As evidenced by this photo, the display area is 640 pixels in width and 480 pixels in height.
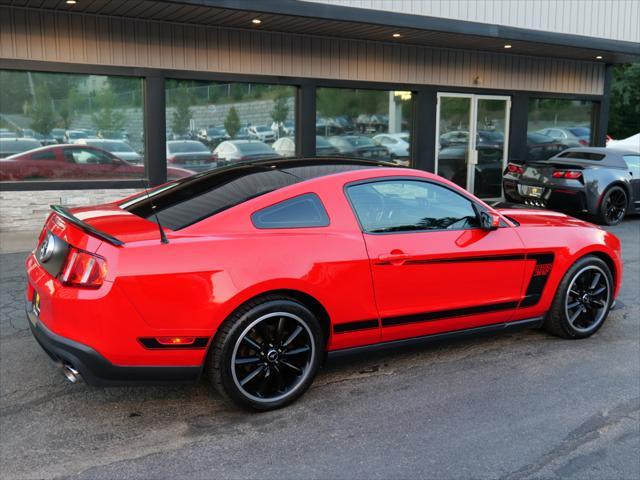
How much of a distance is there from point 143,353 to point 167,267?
0.48 m

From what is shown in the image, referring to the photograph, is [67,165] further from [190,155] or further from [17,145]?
[190,155]

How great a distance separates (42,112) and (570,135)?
1202 cm

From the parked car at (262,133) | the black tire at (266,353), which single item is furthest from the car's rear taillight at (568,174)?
the black tire at (266,353)

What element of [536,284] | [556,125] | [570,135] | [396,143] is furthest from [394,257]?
[570,135]

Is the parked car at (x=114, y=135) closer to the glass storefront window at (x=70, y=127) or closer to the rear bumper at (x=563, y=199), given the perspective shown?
the glass storefront window at (x=70, y=127)

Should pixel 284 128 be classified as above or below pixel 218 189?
above

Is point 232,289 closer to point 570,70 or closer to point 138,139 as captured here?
point 138,139

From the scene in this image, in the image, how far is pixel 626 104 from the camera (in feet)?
104

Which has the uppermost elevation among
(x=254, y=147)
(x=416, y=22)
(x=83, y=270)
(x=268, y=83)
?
(x=416, y=22)

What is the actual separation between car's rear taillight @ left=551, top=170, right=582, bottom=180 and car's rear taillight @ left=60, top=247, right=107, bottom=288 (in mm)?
9254

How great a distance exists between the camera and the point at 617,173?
36.7ft

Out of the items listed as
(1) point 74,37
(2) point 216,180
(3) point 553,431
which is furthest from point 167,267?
(1) point 74,37

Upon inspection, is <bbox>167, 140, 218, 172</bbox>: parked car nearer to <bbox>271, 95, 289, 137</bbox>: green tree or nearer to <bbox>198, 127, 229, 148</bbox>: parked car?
<bbox>198, 127, 229, 148</bbox>: parked car

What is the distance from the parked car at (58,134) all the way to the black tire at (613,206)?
8.91 m
